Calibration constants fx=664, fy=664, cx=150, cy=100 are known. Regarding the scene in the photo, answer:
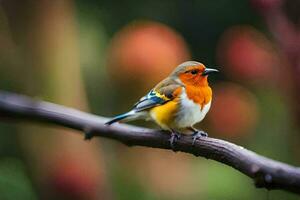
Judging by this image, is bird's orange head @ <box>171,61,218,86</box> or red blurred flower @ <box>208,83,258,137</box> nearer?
bird's orange head @ <box>171,61,218,86</box>

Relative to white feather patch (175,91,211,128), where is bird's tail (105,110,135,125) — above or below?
below

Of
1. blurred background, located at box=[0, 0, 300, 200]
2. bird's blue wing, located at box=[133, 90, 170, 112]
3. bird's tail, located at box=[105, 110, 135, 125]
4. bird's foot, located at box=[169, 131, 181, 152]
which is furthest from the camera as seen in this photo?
blurred background, located at box=[0, 0, 300, 200]

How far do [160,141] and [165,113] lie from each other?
0.17m

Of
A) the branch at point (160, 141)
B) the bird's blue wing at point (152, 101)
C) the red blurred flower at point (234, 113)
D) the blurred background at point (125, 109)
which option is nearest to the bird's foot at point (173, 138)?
the branch at point (160, 141)

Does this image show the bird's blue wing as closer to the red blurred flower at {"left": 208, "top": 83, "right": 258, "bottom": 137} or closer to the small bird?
the small bird

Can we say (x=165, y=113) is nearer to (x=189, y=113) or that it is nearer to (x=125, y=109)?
(x=189, y=113)

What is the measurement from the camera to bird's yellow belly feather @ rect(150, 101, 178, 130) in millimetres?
892

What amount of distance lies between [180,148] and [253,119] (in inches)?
24.7

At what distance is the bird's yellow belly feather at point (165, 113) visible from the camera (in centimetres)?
89

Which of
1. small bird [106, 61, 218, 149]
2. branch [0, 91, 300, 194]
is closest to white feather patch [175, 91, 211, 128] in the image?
small bird [106, 61, 218, 149]

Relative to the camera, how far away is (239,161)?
497mm

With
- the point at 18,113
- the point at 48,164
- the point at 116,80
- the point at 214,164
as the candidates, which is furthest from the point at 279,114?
the point at 18,113

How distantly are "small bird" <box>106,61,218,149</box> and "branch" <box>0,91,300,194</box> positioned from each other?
3cm

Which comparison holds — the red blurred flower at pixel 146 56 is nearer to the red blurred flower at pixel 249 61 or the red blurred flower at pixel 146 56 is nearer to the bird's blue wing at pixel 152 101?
the red blurred flower at pixel 249 61
